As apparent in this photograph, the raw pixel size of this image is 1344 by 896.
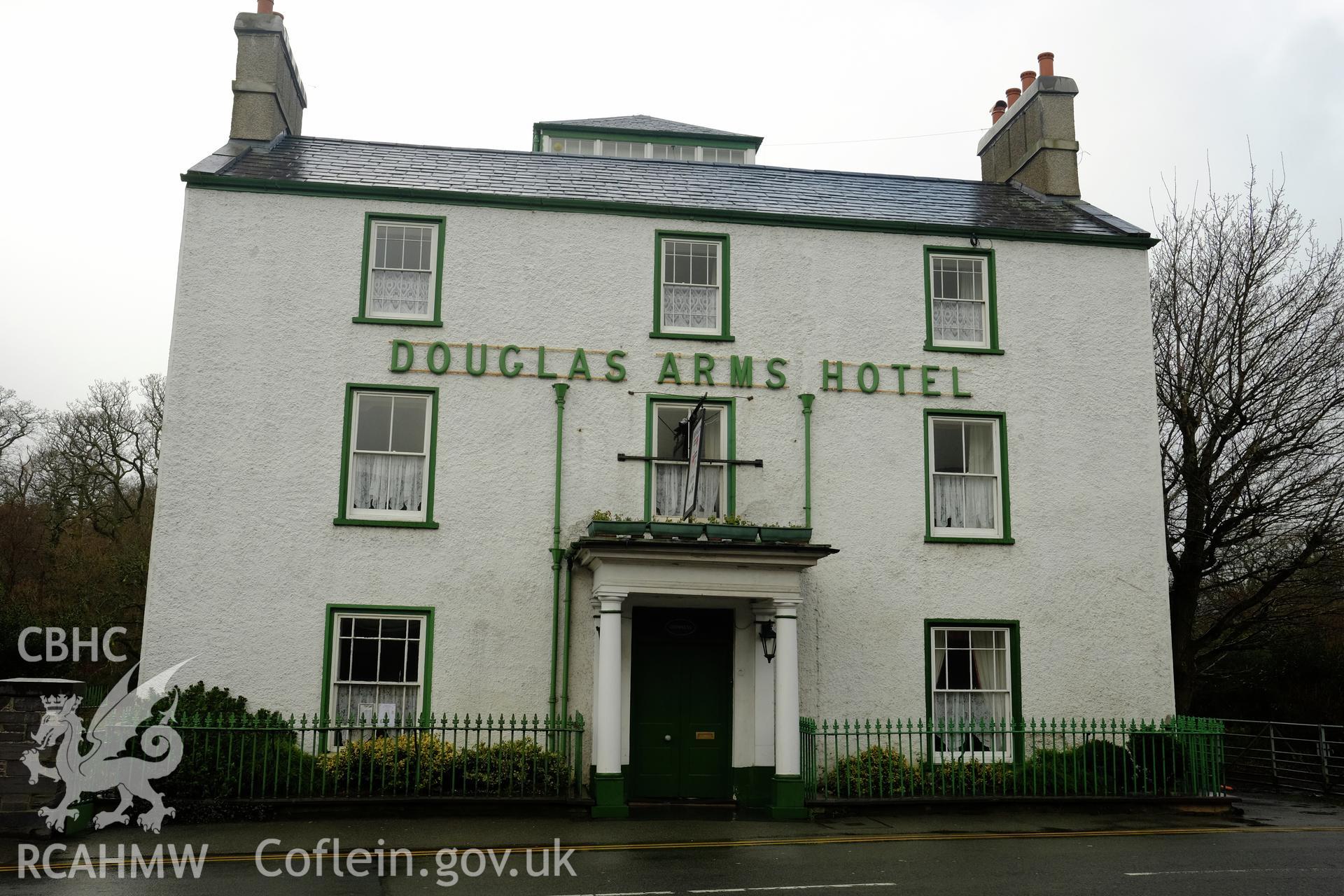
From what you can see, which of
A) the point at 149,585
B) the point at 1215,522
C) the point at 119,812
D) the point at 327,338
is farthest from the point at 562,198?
the point at 1215,522

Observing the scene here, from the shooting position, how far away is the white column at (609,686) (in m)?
14.5

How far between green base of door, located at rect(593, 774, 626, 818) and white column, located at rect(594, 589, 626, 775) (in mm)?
73

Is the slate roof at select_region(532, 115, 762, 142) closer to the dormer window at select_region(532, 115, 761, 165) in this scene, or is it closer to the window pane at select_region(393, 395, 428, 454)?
the dormer window at select_region(532, 115, 761, 165)

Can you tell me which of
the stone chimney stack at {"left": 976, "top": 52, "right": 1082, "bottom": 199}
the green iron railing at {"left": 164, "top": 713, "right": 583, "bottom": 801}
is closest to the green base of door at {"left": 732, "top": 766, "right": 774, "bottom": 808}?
the green iron railing at {"left": 164, "top": 713, "right": 583, "bottom": 801}

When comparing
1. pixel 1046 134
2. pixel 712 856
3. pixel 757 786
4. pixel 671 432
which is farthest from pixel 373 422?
pixel 1046 134

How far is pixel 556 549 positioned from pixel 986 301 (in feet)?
27.2

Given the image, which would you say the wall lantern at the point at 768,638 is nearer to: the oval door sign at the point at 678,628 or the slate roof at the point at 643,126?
the oval door sign at the point at 678,628

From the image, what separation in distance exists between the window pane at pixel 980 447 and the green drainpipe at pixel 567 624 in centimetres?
667

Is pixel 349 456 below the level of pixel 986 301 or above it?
below

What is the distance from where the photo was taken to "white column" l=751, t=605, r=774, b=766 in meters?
15.8

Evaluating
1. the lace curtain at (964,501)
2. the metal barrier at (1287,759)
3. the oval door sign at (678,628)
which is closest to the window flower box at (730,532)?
the oval door sign at (678,628)

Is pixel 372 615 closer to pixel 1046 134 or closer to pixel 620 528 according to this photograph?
pixel 620 528

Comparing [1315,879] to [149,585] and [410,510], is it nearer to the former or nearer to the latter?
[410,510]

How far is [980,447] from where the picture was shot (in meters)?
18.1
